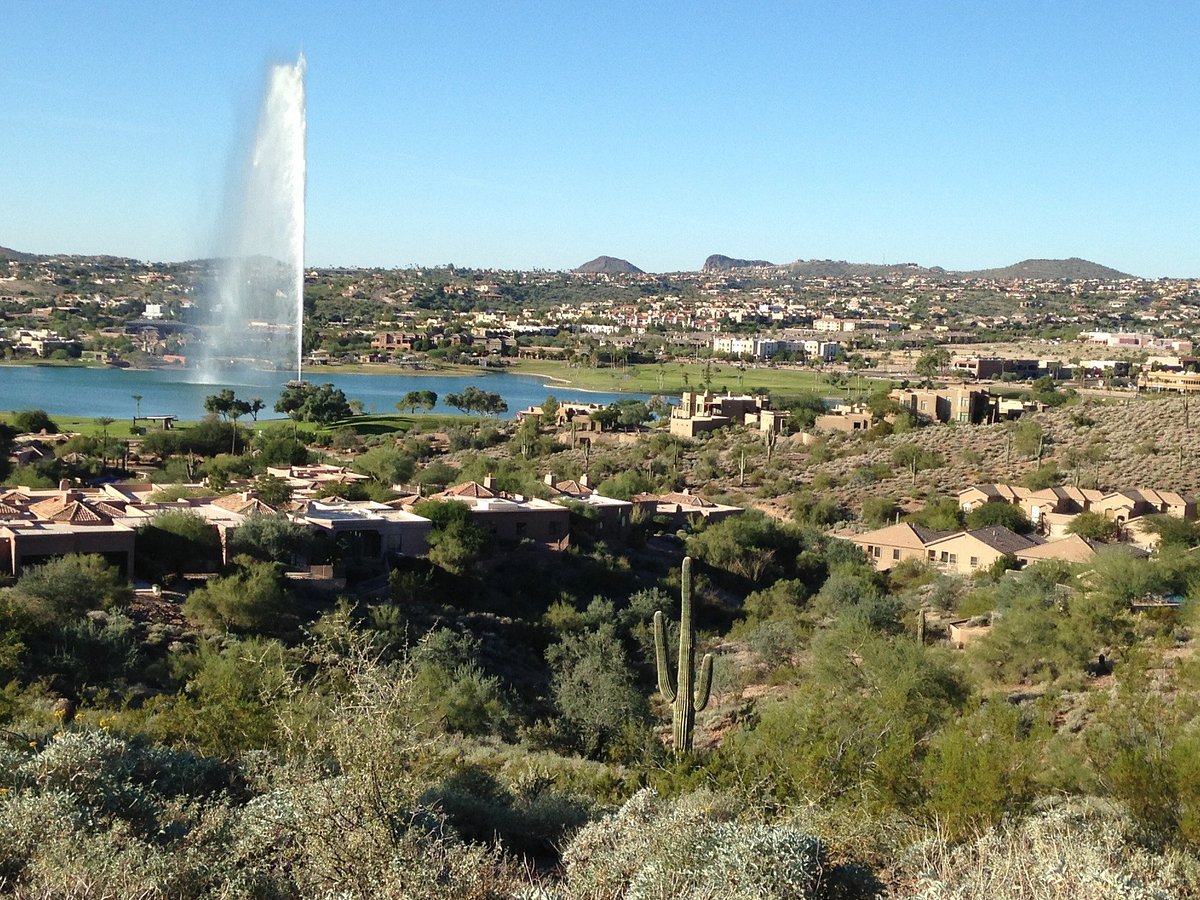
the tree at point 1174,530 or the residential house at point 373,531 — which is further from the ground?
the residential house at point 373,531

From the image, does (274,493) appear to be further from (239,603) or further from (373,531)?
(239,603)

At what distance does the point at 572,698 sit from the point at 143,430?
91.9 feet

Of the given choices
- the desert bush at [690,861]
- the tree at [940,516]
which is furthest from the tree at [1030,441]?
the desert bush at [690,861]

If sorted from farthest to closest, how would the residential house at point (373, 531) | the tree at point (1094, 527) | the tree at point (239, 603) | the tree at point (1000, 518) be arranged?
1. the tree at point (1000, 518)
2. the tree at point (1094, 527)
3. the residential house at point (373, 531)
4. the tree at point (239, 603)

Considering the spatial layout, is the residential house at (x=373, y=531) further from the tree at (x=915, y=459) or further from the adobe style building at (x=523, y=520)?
the tree at (x=915, y=459)

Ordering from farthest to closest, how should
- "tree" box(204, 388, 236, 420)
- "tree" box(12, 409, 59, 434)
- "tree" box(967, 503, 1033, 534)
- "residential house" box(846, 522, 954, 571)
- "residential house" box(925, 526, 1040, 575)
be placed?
"tree" box(204, 388, 236, 420)
"tree" box(12, 409, 59, 434)
"tree" box(967, 503, 1033, 534)
"residential house" box(846, 522, 954, 571)
"residential house" box(925, 526, 1040, 575)

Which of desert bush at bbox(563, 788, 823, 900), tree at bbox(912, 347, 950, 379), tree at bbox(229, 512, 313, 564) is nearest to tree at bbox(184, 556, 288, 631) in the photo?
tree at bbox(229, 512, 313, 564)

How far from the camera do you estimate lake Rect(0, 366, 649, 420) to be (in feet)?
163

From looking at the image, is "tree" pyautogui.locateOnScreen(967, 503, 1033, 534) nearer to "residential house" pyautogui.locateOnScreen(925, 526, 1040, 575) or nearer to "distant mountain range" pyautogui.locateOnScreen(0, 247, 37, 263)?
"residential house" pyautogui.locateOnScreen(925, 526, 1040, 575)

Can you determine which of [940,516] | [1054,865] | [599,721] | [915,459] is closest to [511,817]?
[1054,865]

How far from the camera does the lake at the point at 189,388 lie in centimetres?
4962

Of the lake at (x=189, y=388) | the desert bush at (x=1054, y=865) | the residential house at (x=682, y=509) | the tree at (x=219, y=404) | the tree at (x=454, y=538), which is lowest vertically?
the lake at (x=189, y=388)

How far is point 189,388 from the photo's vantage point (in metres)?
60.9

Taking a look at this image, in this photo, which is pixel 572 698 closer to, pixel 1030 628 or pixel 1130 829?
pixel 1030 628
